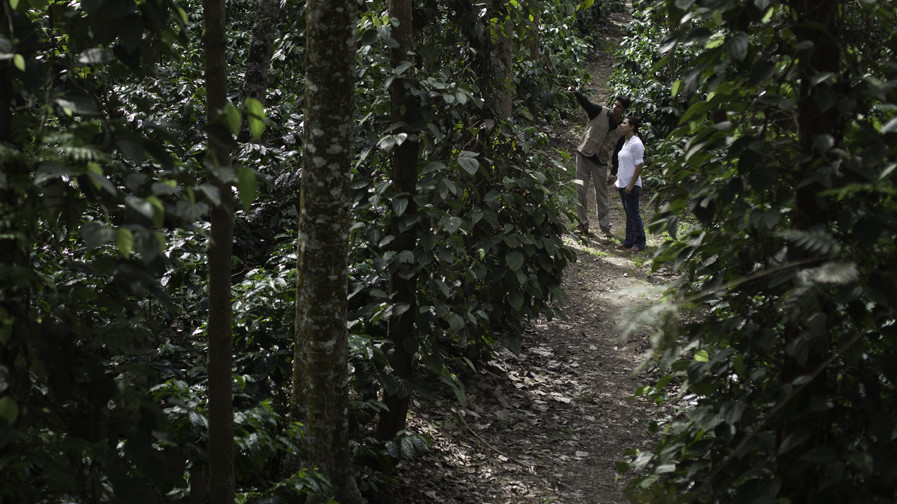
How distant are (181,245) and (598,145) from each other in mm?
7224

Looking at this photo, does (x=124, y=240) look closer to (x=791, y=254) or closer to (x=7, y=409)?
(x=7, y=409)

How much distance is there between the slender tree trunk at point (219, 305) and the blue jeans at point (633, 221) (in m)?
8.19

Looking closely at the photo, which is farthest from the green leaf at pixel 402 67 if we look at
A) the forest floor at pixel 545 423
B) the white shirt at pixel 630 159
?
the white shirt at pixel 630 159

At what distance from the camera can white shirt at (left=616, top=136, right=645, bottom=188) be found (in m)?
10.1

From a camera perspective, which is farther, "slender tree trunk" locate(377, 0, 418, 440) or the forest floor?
the forest floor

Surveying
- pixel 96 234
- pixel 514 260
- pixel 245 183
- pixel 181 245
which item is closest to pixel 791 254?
pixel 245 183

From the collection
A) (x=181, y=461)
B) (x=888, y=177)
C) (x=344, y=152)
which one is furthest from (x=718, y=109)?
(x=181, y=461)

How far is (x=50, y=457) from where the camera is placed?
2.25 m

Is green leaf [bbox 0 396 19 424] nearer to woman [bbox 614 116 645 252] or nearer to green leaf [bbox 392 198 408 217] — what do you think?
green leaf [bbox 392 198 408 217]

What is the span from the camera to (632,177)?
33.1 ft

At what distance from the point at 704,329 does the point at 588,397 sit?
393 cm

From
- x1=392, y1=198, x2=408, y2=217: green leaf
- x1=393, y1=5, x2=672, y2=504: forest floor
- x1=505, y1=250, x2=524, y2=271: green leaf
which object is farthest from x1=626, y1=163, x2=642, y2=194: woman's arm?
x1=392, y1=198, x2=408, y2=217: green leaf

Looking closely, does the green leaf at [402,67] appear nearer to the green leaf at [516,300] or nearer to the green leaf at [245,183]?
the green leaf at [516,300]

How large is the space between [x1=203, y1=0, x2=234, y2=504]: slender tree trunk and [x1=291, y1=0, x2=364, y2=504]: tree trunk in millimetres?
778
